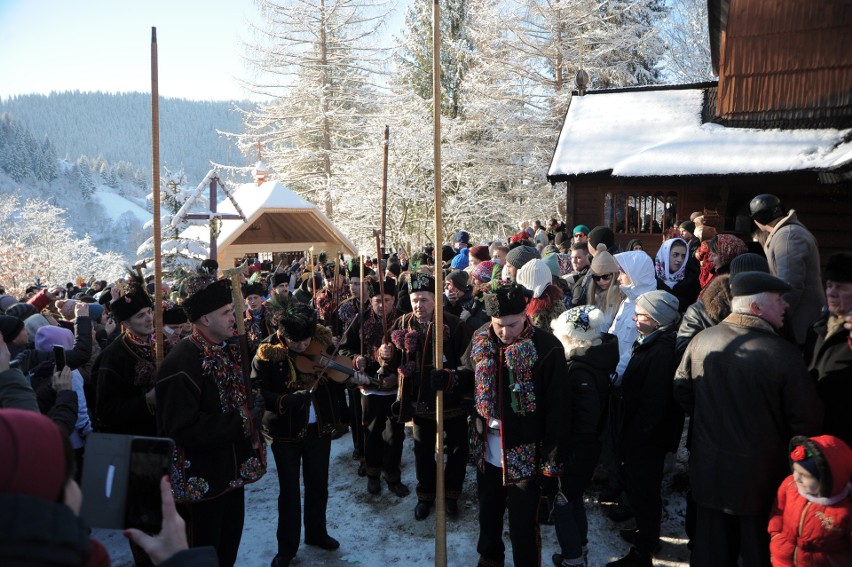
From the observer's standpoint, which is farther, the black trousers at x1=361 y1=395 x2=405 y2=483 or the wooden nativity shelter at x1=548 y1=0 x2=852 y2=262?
the wooden nativity shelter at x1=548 y1=0 x2=852 y2=262

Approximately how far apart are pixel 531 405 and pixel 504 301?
2.18 ft

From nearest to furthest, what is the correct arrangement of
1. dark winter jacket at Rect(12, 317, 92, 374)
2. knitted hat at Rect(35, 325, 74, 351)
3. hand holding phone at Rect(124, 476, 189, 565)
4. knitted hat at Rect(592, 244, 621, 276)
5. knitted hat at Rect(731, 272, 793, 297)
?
hand holding phone at Rect(124, 476, 189, 565) → knitted hat at Rect(731, 272, 793, 297) → knitted hat at Rect(35, 325, 74, 351) → dark winter jacket at Rect(12, 317, 92, 374) → knitted hat at Rect(592, 244, 621, 276)

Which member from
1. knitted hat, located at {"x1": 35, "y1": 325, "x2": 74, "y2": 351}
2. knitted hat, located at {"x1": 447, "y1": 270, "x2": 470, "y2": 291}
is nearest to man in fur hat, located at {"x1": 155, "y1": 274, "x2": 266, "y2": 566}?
knitted hat, located at {"x1": 35, "y1": 325, "x2": 74, "y2": 351}

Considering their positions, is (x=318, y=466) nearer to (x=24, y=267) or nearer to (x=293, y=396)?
(x=293, y=396)

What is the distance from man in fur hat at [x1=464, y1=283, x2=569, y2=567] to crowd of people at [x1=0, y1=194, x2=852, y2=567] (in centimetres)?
1

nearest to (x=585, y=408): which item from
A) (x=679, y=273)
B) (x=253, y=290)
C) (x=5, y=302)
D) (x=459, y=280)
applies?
(x=459, y=280)

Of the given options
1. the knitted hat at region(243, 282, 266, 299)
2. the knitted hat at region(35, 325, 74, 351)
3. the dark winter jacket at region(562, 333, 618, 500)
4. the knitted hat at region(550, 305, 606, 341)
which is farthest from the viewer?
the knitted hat at region(243, 282, 266, 299)

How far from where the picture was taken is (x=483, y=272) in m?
6.96

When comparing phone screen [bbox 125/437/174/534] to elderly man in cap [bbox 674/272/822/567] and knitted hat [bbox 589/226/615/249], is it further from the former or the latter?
knitted hat [bbox 589/226/615/249]

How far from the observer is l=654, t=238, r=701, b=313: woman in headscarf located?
6.42 metres

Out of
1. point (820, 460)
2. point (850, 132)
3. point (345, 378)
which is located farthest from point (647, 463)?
point (850, 132)

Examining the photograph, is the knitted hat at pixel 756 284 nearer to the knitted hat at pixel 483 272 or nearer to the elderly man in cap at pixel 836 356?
the elderly man in cap at pixel 836 356

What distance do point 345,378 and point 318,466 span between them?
68 centimetres

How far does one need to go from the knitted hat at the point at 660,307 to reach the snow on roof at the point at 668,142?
6.47m
